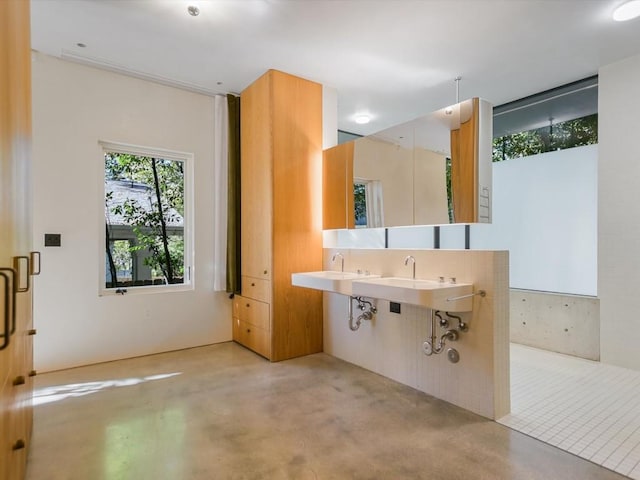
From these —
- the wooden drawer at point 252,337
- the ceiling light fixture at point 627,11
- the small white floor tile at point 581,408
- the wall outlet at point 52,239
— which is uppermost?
the ceiling light fixture at point 627,11

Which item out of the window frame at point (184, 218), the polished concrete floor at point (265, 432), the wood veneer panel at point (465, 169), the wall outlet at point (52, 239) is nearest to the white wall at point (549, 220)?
the wood veneer panel at point (465, 169)

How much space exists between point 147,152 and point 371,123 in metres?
3.12

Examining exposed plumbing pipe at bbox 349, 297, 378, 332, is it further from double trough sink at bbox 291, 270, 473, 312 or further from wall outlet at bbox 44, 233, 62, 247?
wall outlet at bbox 44, 233, 62, 247

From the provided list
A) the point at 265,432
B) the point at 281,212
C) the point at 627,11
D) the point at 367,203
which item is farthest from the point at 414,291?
the point at 627,11

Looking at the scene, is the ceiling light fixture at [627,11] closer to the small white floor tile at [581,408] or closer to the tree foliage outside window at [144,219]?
the small white floor tile at [581,408]

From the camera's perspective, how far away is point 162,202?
4117mm

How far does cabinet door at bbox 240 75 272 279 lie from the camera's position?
12.2ft

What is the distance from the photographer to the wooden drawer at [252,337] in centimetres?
374

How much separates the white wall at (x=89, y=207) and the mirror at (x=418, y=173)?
179cm

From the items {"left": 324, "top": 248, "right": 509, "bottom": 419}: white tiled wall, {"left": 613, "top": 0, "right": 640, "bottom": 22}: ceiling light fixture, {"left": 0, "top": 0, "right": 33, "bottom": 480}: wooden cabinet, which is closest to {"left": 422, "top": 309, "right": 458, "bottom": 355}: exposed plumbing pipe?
{"left": 324, "top": 248, "right": 509, "bottom": 419}: white tiled wall

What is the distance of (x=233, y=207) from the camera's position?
13.8ft

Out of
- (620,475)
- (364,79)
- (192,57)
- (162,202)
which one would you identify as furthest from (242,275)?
(620,475)

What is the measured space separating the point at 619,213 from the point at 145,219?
499 cm

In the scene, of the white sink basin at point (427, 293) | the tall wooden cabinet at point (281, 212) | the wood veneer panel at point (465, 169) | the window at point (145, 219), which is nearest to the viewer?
the white sink basin at point (427, 293)
